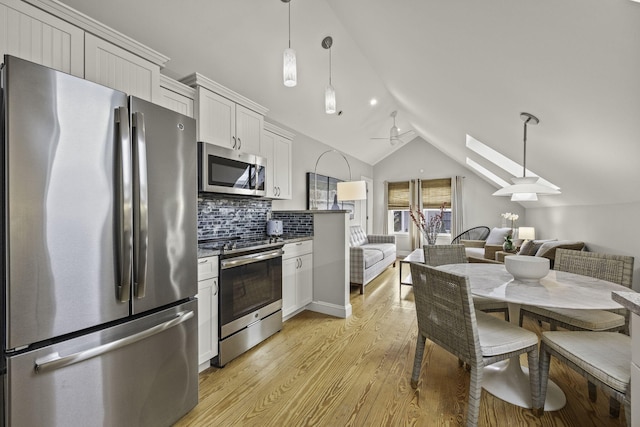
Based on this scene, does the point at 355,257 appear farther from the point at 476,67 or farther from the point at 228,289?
the point at 476,67

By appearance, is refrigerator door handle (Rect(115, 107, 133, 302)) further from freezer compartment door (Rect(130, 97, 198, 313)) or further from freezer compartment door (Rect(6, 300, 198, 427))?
freezer compartment door (Rect(6, 300, 198, 427))

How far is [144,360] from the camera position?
1409 mm

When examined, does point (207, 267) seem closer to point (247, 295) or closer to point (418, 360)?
point (247, 295)

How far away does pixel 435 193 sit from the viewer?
699 centimetres

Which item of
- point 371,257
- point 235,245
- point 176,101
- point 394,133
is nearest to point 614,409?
point 235,245

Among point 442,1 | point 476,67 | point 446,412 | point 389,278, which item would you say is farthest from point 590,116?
point 389,278

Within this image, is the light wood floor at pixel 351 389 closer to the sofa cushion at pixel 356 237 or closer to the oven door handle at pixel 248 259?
the oven door handle at pixel 248 259

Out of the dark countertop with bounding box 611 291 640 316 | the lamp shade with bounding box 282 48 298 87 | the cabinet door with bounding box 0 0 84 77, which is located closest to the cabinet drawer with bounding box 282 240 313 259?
the lamp shade with bounding box 282 48 298 87

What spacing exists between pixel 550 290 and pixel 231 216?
2823 mm

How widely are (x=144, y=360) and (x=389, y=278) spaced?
4.28 m

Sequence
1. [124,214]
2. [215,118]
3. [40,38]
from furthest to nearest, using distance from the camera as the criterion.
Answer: [215,118] → [40,38] → [124,214]

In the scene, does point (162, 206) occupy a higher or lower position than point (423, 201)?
lower

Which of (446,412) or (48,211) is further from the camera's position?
(446,412)

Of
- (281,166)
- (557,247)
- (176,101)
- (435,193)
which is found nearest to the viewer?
(176,101)
